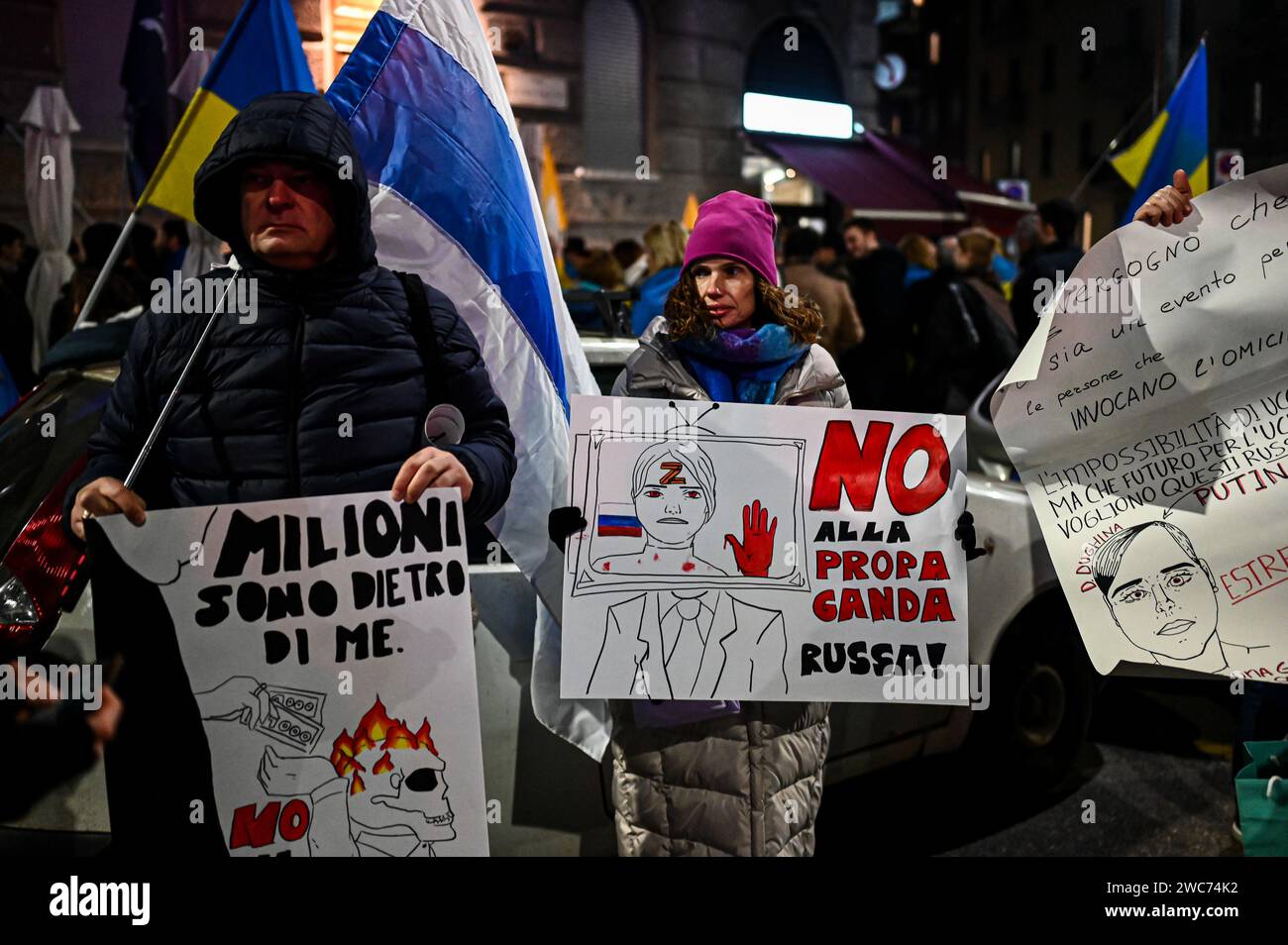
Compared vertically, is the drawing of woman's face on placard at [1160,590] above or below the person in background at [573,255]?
below

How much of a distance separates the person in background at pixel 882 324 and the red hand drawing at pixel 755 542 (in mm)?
5326

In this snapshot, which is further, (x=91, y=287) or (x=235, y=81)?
(x=91, y=287)

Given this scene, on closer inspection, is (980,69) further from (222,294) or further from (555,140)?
(222,294)

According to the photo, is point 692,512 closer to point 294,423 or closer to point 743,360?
point 743,360

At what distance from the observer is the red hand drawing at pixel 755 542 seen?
2639 mm

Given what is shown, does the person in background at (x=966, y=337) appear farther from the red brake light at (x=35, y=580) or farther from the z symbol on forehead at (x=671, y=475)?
the red brake light at (x=35, y=580)

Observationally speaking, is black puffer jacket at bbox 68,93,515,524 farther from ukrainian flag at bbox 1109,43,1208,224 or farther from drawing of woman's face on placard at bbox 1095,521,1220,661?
ukrainian flag at bbox 1109,43,1208,224

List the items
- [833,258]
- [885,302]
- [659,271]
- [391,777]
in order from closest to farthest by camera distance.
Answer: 1. [391,777]
2. [659,271]
3. [885,302]
4. [833,258]

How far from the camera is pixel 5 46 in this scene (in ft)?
37.9

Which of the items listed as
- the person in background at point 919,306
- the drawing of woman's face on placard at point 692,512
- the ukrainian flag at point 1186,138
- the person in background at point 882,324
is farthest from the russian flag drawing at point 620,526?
the person in background at point 882,324

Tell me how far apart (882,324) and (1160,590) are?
5248 mm

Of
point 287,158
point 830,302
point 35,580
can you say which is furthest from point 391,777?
point 830,302

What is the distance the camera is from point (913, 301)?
24.7ft
